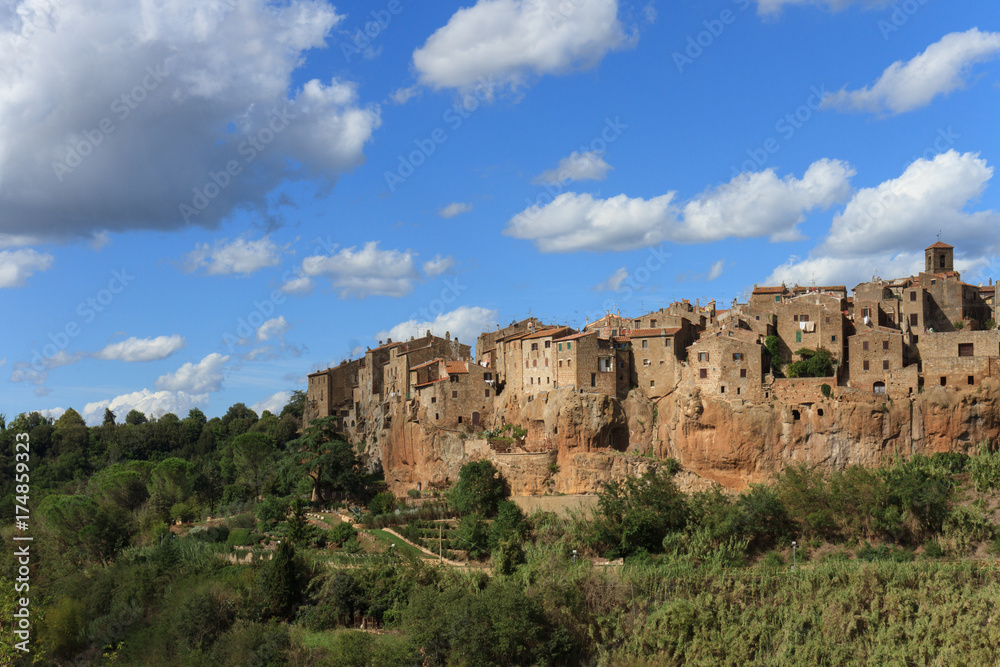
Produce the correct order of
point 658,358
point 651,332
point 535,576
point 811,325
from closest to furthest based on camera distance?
point 535,576 < point 811,325 < point 658,358 < point 651,332

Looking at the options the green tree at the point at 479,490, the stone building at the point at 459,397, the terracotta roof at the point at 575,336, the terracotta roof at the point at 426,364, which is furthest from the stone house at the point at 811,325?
the terracotta roof at the point at 426,364

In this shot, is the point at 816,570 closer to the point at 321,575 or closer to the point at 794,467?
the point at 794,467

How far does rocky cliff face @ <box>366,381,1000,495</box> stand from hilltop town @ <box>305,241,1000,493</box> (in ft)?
0.32

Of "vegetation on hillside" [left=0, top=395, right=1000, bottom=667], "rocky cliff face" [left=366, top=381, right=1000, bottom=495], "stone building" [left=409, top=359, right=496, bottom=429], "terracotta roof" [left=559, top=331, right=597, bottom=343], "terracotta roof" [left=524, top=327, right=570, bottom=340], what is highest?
"terracotta roof" [left=524, top=327, right=570, bottom=340]

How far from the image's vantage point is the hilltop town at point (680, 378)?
174ft

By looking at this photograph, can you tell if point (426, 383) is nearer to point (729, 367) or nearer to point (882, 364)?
point (729, 367)

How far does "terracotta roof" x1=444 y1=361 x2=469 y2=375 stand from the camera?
211 feet

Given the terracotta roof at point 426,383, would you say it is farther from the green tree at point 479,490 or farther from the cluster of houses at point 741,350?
the green tree at point 479,490

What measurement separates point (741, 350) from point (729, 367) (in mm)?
1203

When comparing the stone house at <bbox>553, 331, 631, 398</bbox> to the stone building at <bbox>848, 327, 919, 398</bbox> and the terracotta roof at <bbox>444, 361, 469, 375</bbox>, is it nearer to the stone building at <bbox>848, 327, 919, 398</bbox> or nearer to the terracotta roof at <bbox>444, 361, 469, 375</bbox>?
the terracotta roof at <bbox>444, 361, 469, 375</bbox>

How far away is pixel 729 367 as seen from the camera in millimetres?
54719

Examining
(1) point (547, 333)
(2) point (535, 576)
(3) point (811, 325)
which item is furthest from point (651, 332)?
(2) point (535, 576)

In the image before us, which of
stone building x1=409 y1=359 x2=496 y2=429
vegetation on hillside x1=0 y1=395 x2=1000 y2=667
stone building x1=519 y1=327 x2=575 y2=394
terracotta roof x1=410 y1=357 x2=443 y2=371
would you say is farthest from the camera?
terracotta roof x1=410 y1=357 x2=443 y2=371

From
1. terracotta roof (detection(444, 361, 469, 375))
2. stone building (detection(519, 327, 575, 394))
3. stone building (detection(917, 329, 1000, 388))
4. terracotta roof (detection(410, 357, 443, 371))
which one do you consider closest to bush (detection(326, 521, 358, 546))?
terracotta roof (detection(444, 361, 469, 375))
